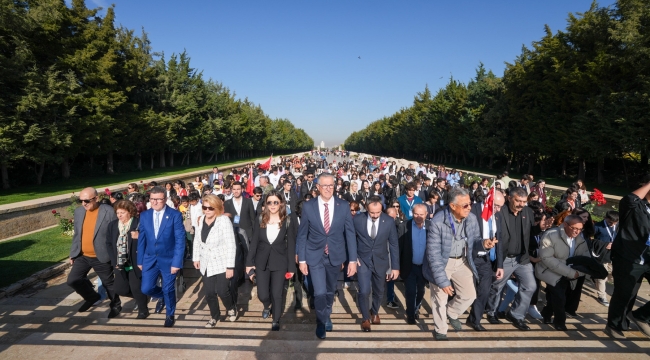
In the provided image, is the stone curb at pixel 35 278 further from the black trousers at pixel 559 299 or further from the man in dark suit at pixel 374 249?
the black trousers at pixel 559 299

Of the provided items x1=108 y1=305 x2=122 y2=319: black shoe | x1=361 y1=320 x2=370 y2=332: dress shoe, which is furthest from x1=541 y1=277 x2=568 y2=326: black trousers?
x1=108 y1=305 x2=122 y2=319: black shoe

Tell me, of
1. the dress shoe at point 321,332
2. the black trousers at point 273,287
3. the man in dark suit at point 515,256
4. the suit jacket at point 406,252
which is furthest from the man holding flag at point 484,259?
the black trousers at point 273,287

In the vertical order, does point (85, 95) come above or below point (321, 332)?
above

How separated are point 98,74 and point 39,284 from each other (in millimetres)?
21872

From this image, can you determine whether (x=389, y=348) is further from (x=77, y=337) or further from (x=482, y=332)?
(x=77, y=337)

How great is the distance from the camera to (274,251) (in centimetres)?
430

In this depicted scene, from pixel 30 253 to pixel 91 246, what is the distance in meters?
5.56

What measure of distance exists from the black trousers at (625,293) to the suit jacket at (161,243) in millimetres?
5887

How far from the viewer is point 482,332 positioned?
4.22m

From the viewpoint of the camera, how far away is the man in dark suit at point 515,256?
14.6 ft

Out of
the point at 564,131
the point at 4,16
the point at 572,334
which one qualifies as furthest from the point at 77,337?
the point at 564,131

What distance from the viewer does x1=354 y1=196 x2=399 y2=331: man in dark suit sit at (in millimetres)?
4383

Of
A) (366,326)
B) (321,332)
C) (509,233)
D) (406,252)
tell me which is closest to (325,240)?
(321,332)

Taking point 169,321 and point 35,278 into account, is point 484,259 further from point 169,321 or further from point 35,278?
point 35,278
